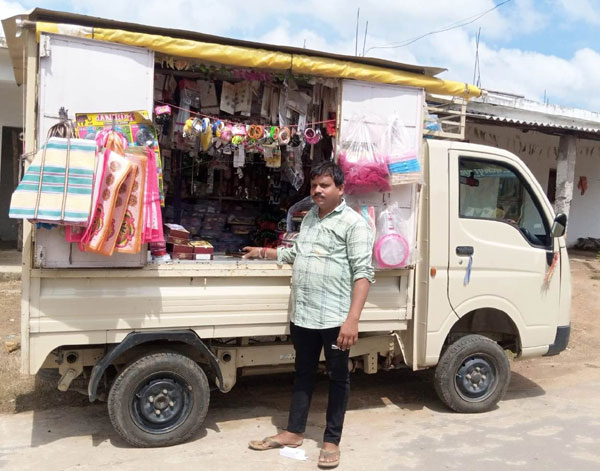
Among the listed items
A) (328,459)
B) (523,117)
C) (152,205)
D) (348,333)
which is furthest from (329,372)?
(523,117)

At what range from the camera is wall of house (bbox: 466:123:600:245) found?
37.0 feet

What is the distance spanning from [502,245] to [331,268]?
66.0 inches

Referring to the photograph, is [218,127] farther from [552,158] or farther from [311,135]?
[552,158]

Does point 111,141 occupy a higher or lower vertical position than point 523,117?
lower

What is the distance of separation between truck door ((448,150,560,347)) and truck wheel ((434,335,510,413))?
0.28 m

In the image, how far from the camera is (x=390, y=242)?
12.9 feet

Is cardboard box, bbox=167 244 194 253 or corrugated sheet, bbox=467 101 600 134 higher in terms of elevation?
corrugated sheet, bbox=467 101 600 134

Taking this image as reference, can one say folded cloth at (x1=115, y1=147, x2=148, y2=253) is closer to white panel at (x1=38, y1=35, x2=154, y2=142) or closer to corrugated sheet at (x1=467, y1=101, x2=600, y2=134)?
white panel at (x1=38, y1=35, x2=154, y2=142)

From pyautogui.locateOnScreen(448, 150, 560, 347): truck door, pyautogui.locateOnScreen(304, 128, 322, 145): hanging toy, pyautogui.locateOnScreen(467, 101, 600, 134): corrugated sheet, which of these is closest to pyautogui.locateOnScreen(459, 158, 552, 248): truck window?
pyautogui.locateOnScreen(448, 150, 560, 347): truck door

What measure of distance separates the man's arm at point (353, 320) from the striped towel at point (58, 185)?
1.59 meters

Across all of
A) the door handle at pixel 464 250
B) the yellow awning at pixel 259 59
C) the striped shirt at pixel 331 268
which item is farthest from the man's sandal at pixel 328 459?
the yellow awning at pixel 259 59

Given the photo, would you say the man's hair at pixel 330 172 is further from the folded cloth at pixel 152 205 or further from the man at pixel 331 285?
the folded cloth at pixel 152 205

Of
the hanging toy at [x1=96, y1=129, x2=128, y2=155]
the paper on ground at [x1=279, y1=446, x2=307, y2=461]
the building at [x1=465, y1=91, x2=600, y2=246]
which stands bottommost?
the paper on ground at [x1=279, y1=446, x2=307, y2=461]

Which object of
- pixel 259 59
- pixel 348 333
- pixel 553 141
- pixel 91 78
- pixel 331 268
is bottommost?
pixel 348 333
